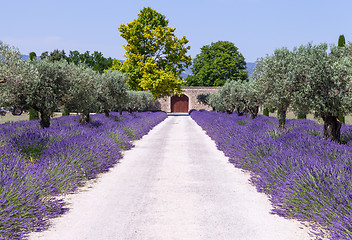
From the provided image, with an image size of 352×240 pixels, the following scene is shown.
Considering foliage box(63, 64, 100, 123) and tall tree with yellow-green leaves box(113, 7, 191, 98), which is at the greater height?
tall tree with yellow-green leaves box(113, 7, 191, 98)

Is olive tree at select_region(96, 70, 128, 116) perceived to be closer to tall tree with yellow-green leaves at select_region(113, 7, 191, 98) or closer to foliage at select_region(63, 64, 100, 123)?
foliage at select_region(63, 64, 100, 123)

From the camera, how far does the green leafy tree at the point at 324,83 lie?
995 centimetres

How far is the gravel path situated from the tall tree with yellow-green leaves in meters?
37.8

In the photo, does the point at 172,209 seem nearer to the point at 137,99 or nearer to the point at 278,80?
the point at 278,80

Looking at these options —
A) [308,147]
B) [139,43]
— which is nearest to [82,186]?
[308,147]

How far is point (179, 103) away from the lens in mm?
71625

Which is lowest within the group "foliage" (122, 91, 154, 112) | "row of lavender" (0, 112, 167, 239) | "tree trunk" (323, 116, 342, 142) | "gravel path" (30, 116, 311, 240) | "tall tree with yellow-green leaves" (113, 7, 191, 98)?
"gravel path" (30, 116, 311, 240)

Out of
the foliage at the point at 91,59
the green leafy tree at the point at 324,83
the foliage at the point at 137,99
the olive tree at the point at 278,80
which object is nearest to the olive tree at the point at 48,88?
the olive tree at the point at 278,80

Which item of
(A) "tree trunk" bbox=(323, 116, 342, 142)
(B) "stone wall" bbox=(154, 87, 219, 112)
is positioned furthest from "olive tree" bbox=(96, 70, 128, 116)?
(B) "stone wall" bbox=(154, 87, 219, 112)

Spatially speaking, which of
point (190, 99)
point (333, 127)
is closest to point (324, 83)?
point (333, 127)

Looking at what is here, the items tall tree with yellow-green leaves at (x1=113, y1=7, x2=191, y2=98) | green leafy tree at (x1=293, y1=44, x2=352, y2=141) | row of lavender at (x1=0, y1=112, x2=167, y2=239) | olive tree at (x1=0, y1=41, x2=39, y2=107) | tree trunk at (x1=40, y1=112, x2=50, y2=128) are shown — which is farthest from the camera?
tall tree with yellow-green leaves at (x1=113, y1=7, x2=191, y2=98)

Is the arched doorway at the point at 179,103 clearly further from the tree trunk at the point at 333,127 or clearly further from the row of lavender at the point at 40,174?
the tree trunk at the point at 333,127

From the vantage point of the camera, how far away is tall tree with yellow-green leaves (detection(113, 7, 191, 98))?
46.9 metres

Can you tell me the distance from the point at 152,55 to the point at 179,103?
907 inches
